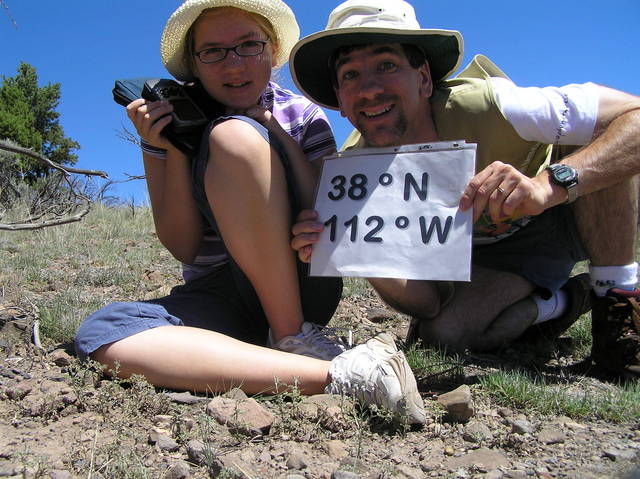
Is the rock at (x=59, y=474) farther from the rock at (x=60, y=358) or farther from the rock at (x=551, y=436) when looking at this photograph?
the rock at (x=551, y=436)

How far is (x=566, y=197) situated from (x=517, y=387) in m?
0.71

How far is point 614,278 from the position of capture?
2.51m

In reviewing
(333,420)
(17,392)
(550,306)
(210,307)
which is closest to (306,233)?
(210,307)

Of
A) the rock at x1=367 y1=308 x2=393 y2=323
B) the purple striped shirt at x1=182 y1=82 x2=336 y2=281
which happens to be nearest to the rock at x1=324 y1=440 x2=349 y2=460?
the purple striped shirt at x1=182 y1=82 x2=336 y2=281

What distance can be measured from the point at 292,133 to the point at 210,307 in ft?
2.71

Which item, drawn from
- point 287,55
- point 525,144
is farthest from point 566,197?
point 287,55

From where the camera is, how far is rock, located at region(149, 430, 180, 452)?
5.32 feet

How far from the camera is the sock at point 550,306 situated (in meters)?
2.89

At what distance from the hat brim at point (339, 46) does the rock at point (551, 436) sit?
1.53m

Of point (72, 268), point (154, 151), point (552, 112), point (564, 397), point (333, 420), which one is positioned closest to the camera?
point (333, 420)

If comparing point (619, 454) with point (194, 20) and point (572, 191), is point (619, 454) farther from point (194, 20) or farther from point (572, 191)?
point (194, 20)

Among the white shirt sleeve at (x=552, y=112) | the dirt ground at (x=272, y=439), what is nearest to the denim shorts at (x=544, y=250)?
the white shirt sleeve at (x=552, y=112)

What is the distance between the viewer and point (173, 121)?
2355 mm

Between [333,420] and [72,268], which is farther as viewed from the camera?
[72,268]
